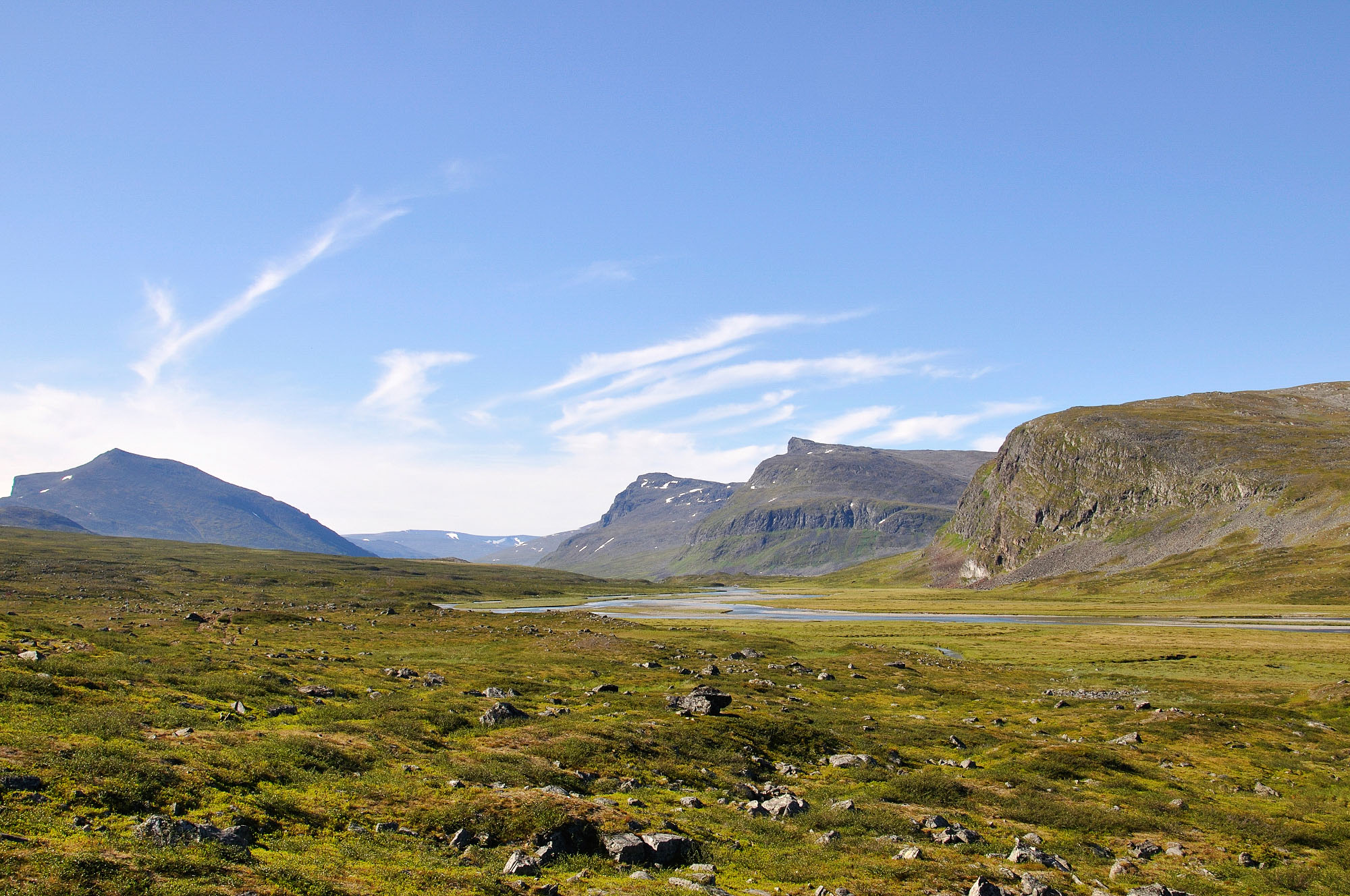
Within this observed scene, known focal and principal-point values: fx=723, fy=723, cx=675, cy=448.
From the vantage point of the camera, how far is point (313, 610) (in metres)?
123

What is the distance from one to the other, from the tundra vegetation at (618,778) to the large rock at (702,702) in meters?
0.20

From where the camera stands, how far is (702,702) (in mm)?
45312

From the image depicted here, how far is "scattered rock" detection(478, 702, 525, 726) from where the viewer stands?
38344 mm

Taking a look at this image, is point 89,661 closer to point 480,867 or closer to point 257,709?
point 257,709

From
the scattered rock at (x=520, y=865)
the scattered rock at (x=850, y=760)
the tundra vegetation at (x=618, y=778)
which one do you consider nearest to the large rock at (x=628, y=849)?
the tundra vegetation at (x=618, y=778)

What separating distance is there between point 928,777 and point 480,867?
22.7m

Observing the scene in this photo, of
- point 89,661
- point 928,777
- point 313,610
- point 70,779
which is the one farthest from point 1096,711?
point 313,610

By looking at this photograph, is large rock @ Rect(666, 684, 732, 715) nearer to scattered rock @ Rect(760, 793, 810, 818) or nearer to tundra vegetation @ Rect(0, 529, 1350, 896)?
tundra vegetation @ Rect(0, 529, 1350, 896)

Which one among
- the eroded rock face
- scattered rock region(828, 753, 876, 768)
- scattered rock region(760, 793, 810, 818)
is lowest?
scattered rock region(828, 753, 876, 768)

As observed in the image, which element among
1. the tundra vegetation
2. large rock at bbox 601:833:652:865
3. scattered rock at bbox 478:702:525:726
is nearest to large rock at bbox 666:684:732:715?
the tundra vegetation

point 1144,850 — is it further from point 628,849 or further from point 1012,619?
point 1012,619

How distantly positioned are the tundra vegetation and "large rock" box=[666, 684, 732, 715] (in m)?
0.20

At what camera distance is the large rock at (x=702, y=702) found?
147 feet

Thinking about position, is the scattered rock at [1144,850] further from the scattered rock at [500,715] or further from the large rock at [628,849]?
the scattered rock at [500,715]
